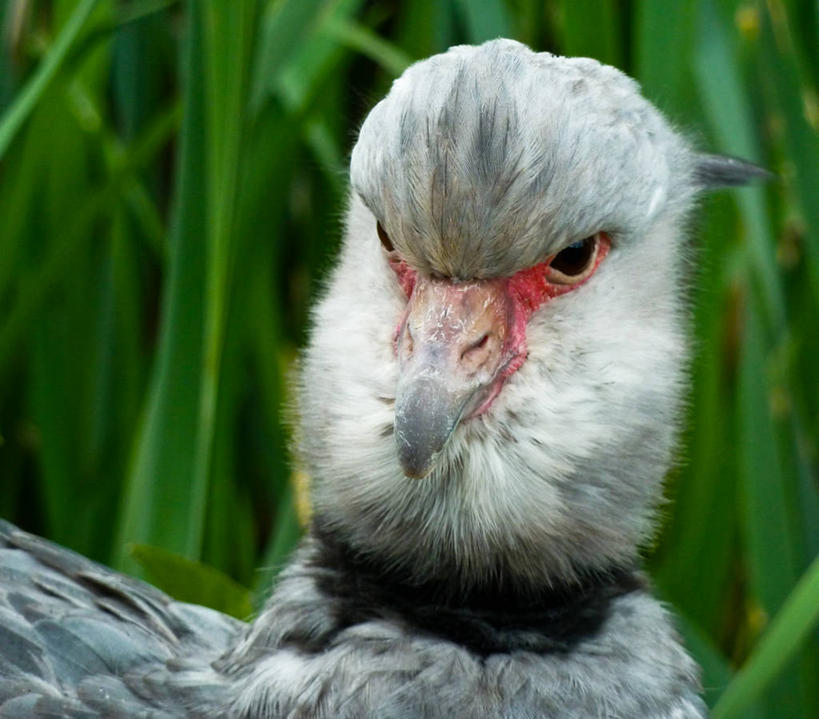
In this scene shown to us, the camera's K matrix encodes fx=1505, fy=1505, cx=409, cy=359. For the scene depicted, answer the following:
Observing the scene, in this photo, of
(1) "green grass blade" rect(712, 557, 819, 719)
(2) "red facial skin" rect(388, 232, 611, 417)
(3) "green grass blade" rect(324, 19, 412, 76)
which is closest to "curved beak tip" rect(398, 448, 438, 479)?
(2) "red facial skin" rect(388, 232, 611, 417)

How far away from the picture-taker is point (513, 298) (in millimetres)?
1315

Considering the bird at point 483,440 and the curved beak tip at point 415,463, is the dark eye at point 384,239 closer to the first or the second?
the bird at point 483,440

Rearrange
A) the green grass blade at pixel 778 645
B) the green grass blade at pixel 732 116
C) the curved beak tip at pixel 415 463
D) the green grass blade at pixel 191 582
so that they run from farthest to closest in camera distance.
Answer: the green grass blade at pixel 732 116 < the green grass blade at pixel 191 582 < the green grass blade at pixel 778 645 < the curved beak tip at pixel 415 463

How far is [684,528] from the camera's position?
2.12 m

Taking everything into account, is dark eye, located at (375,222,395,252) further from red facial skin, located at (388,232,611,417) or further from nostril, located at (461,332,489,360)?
nostril, located at (461,332,489,360)

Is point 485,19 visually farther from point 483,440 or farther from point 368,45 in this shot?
point 483,440


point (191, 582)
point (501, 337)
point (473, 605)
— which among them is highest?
point (501, 337)

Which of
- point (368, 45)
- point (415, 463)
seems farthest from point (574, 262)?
point (368, 45)

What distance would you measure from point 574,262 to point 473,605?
0.32 meters

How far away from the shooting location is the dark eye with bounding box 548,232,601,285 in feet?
4.38

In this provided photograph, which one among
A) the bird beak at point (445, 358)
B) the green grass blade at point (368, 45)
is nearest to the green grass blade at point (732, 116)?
the green grass blade at point (368, 45)

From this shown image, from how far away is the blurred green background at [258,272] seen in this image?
5.70 ft

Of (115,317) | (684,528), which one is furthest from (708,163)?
(115,317)

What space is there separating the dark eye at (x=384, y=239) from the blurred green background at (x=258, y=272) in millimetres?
301
